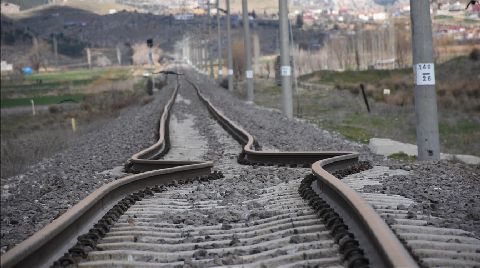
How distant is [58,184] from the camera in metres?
12.6

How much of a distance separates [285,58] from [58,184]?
1629cm

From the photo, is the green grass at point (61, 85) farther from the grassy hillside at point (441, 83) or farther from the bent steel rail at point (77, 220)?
the bent steel rail at point (77, 220)

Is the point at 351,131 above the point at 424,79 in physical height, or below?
below

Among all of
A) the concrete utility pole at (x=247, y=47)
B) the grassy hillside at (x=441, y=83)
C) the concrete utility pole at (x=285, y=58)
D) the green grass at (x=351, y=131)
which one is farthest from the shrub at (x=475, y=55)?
the concrete utility pole at (x=285, y=58)

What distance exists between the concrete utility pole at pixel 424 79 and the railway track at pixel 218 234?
195 inches

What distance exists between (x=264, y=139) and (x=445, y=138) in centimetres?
864

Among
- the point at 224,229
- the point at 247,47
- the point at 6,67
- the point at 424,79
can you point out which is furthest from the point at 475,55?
the point at 224,229

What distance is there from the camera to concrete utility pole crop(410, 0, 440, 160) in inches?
536

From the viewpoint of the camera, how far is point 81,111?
49469 millimetres

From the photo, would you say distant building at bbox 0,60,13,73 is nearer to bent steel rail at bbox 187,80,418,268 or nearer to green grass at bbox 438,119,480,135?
green grass at bbox 438,119,480,135

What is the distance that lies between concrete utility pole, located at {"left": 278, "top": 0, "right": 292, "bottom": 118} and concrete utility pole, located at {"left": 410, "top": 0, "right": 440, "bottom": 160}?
13.7 meters

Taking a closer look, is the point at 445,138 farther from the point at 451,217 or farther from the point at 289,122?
the point at 451,217

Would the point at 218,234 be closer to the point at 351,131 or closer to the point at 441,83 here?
the point at 351,131

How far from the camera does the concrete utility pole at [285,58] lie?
1079 inches
